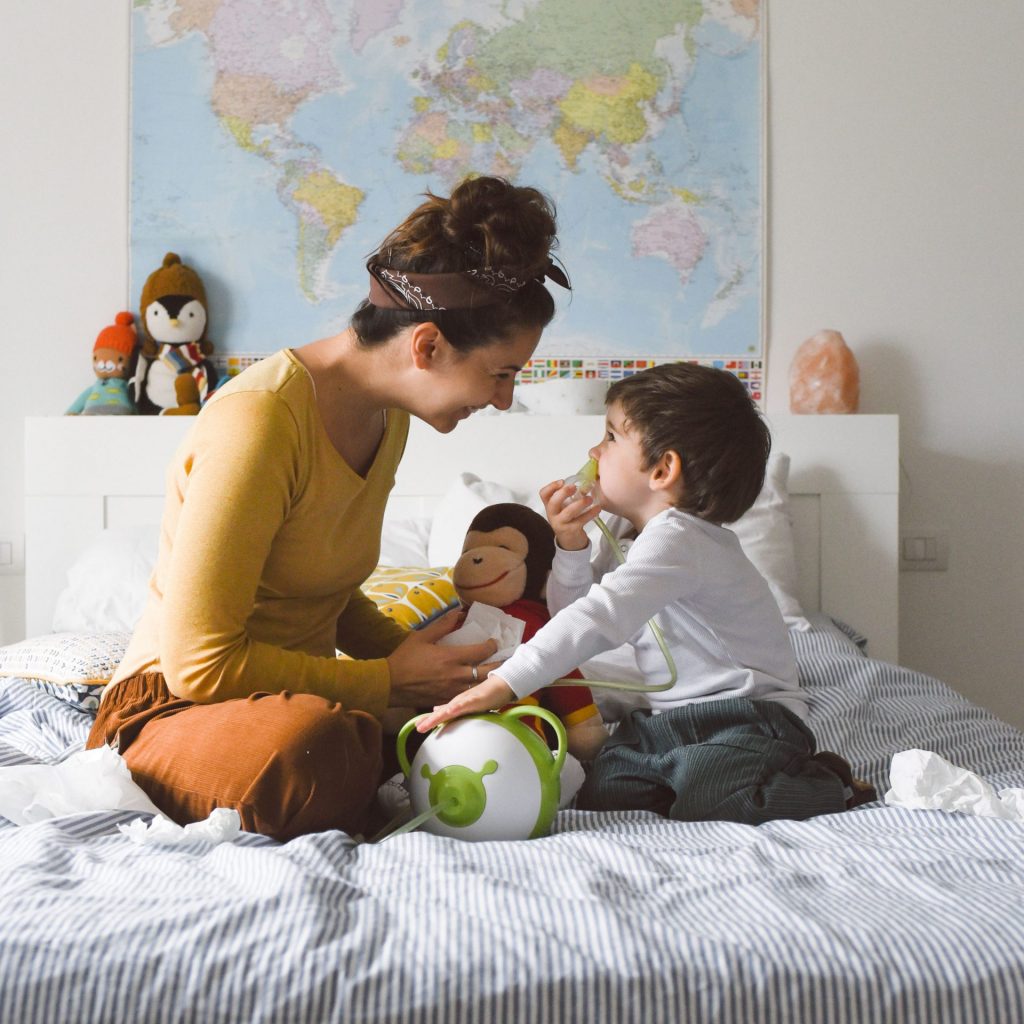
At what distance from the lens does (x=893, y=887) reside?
0.93 m

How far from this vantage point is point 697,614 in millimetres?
1432

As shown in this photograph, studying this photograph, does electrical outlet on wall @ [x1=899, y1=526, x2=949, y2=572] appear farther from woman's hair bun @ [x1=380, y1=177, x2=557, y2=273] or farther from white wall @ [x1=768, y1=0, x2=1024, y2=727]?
woman's hair bun @ [x1=380, y1=177, x2=557, y2=273]

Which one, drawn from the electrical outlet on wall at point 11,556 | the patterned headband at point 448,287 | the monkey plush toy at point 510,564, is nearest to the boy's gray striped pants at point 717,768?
the monkey plush toy at point 510,564

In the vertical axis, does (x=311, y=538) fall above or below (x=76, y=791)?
above

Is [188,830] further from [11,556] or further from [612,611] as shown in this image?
[11,556]

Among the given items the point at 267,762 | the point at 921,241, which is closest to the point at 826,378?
the point at 921,241

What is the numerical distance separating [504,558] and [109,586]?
1.13 metres

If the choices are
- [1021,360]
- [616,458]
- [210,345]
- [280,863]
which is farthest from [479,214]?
[1021,360]

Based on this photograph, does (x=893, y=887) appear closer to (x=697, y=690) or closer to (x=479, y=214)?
(x=697, y=690)

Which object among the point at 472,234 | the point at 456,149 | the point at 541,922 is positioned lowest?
the point at 541,922

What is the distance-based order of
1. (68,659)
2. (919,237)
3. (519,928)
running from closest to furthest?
1. (519,928)
2. (68,659)
3. (919,237)

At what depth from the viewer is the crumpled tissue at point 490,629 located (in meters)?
1.44

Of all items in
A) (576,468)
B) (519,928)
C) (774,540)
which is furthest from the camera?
(576,468)

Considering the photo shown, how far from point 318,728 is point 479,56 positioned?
2208 mm
